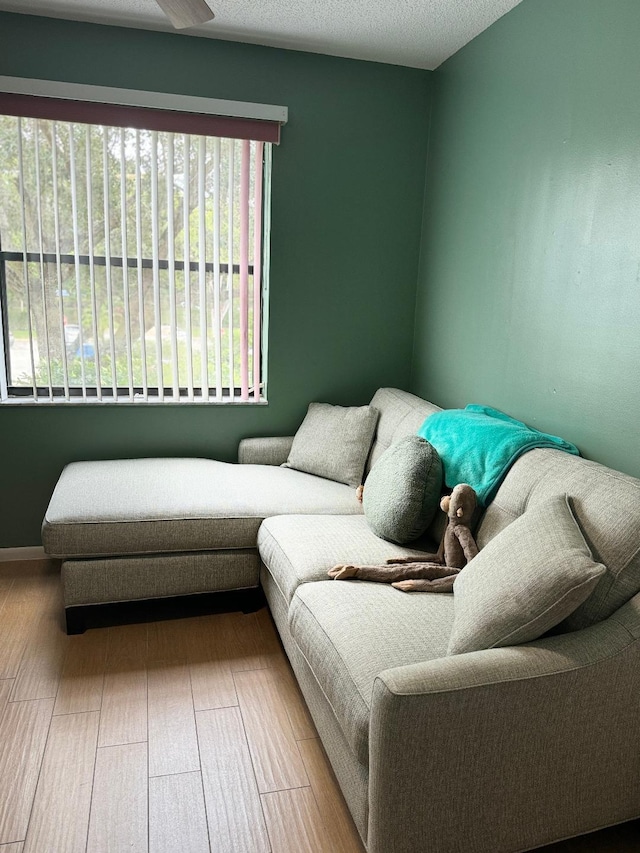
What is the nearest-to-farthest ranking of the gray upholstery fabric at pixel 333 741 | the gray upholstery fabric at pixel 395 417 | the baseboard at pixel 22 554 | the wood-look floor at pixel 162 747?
the gray upholstery fabric at pixel 333 741
the wood-look floor at pixel 162 747
the gray upholstery fabric at pixel 395 417
the baseboard at pixel 22 554

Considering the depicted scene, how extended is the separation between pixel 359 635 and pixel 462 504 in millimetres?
611

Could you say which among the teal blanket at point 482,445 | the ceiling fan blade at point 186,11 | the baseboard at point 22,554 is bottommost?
the baseboard at point 22,554

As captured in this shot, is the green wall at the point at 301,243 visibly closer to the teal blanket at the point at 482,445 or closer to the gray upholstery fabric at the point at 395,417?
the gray upholstery fabric at the point at 395,417

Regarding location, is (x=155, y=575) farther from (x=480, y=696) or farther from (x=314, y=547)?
(x=480, y=696)

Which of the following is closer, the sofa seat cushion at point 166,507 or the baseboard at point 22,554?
the sofa seat cushion at point 166,507

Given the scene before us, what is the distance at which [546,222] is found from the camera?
233 cm

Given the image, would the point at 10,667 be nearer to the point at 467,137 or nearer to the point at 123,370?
the point at 123,370

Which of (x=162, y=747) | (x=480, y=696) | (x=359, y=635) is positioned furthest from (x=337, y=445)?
(x=480, y=696)

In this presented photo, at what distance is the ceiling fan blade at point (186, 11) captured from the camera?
1.65 m

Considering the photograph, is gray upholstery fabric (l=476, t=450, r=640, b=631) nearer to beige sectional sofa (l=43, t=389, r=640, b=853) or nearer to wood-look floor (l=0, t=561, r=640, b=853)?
beige sectional sofa (l=43, t=389, r=640, b=853)

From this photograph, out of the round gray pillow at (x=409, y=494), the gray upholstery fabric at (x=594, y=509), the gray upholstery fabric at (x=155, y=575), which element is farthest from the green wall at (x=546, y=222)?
the gray upholstery fabric at (x=155, y=575)

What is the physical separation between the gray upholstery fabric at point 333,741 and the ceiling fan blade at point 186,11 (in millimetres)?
1774

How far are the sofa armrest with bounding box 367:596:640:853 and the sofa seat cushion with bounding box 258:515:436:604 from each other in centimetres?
78

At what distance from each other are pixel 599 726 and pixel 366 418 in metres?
1.82
